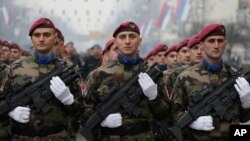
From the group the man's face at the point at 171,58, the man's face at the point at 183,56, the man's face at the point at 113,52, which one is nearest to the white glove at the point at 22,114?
the man's face at the point at 113,52

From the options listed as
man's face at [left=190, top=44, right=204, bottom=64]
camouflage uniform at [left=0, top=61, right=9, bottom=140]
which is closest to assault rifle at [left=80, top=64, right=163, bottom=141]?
camouflage uniform at [left=0, top=61, right=9, bottom=140]

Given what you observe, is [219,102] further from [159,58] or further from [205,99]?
[159,58]

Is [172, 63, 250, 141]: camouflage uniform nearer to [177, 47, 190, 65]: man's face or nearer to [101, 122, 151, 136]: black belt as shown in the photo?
[101, 122, 151, 136]: black belt

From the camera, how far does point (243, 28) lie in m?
36.3

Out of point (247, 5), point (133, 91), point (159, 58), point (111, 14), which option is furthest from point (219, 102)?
point (111, 14)

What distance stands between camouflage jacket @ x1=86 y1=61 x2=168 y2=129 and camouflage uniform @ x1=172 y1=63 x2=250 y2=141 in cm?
16

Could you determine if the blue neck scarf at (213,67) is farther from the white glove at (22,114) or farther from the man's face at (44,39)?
the white glove at (22,114)

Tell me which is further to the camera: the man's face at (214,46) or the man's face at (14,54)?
the man's face at (14,54)

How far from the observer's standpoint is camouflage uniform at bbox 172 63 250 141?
5801mm

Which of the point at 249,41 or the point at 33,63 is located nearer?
the point at 33,63

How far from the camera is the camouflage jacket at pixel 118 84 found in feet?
19.6

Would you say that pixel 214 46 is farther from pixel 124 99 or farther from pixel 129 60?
pixel 124 99

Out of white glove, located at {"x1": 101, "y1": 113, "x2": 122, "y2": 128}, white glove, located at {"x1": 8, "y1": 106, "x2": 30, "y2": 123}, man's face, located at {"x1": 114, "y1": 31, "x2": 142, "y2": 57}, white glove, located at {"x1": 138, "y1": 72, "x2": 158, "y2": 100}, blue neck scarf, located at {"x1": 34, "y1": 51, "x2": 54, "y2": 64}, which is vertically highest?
man's face, located at {"x1": 114, "y1": 31, "x2": 142, "y2": 57}

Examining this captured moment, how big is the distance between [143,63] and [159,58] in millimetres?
3928
